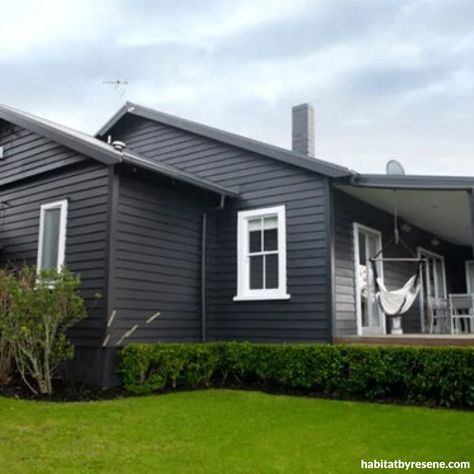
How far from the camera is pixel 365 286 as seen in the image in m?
9.38

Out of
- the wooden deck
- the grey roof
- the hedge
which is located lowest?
the hedge

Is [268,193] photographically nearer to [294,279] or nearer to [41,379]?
[294,279]

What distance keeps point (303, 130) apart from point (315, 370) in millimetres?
5315

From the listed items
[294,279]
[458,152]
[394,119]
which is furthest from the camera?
[458,152]

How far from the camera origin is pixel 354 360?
21.8 feet

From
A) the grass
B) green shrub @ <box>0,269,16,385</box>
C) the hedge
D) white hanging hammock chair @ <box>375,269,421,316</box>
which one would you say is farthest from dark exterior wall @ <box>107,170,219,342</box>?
white hanging hammock chair @ <box>375,269,421,316</box>

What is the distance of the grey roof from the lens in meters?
7.29

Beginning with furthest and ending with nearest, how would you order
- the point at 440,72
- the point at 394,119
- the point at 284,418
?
the point at 394,119 < the point at 440,72 < the point at 284,418

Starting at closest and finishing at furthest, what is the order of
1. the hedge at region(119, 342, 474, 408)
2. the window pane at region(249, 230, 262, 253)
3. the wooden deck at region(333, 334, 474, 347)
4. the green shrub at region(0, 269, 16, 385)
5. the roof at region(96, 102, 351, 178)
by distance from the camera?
the hedge at region(119, 342, 474, 408) → the wooden deck at region(333, 334, 474, 347) → the green shrub at region(0, 269, 16, 385) → the roof at region(96, 102, 351, 178) → the window pane at region(249, 230, 262, 253)

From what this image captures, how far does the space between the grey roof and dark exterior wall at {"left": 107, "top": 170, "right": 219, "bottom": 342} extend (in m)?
2.81

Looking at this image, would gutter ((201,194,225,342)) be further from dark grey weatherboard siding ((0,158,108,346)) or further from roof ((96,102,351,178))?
dark grey weatherboard siding ((0,158,108,346))

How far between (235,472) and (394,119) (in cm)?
1465

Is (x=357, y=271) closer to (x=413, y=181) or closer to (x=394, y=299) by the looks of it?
(x=394, y=299)

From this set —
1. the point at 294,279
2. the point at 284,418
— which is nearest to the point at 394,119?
the point at 294,279
